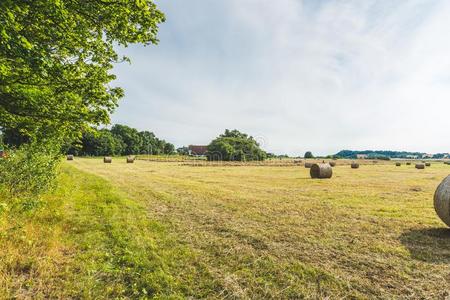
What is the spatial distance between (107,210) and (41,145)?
152 inches

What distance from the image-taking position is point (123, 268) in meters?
5.03

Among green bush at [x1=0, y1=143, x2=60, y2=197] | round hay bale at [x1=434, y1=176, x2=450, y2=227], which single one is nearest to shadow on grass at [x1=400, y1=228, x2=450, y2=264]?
round hay bale at [x1=434, y1=176, x2=450, y2=227]

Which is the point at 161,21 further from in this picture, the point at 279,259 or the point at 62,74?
the point at 279,259

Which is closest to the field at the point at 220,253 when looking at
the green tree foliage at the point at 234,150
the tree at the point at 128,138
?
the green tree foliage at the point at 234,150

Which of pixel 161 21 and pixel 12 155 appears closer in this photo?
pixel 161 21

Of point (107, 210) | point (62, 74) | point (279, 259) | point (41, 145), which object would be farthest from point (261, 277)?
point (41, 145)

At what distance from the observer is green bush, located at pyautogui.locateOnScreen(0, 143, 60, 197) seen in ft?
29.3

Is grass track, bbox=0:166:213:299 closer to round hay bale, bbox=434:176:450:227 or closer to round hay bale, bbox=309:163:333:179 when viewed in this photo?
round hay bale, bbox=434:176:450:227

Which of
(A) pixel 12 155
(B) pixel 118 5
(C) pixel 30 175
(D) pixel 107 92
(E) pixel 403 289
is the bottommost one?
(E) pixel 403 289

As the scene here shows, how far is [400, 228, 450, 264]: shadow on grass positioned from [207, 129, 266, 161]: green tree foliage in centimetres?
7317

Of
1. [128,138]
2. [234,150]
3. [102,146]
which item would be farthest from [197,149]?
[234,150]

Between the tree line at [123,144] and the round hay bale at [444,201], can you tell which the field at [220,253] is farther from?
the tree line at [123,144]

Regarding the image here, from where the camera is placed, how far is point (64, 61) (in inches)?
343

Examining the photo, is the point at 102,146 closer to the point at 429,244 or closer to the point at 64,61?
the point at 64,61
